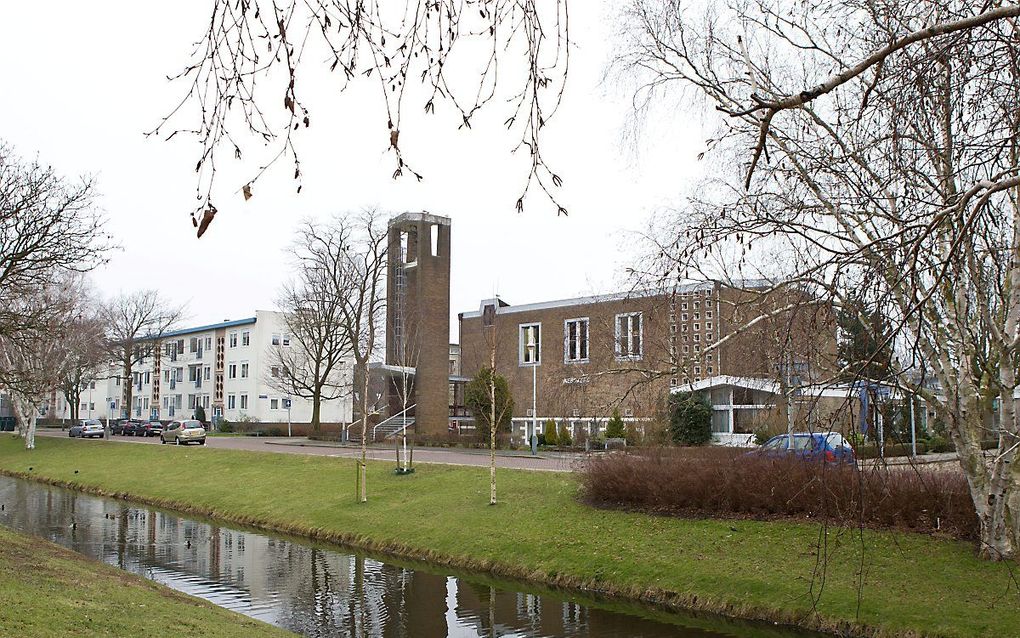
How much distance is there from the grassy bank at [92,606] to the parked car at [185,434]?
111ft

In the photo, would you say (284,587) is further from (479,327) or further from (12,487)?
(479,327)

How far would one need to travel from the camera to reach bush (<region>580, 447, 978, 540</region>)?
16.2 m

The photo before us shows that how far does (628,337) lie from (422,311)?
4000cm

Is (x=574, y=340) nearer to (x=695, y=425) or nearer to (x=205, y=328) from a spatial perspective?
(x=695, y=425)

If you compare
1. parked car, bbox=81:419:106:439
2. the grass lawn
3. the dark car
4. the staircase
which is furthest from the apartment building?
the dark car

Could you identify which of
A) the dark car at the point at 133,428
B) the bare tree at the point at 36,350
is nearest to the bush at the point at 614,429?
the bare tree at the point at 36,350

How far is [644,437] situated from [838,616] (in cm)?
1146

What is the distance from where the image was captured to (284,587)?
17.4 metres

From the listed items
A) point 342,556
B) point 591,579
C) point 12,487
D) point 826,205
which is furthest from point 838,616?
point 12,487

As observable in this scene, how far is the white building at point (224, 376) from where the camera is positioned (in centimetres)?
7675

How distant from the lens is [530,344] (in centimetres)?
6256

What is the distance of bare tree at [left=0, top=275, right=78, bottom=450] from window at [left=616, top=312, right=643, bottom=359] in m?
13.7

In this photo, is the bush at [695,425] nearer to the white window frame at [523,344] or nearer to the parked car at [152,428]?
the white window frame at [523,344]

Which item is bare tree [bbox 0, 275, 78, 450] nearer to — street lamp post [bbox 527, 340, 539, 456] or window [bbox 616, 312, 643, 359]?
window [bbox 616, 312, 643, 359]
